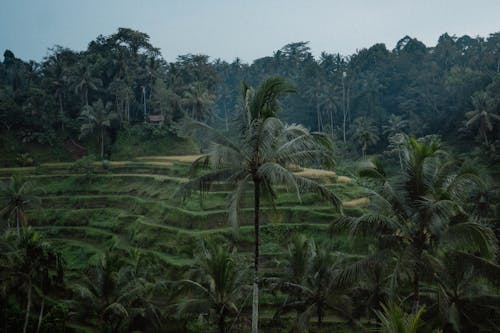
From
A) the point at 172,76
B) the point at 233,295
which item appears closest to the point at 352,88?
the point at 172,76

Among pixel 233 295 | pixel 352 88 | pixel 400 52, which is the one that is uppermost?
pixel 400 52

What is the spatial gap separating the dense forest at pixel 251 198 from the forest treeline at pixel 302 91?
31cm

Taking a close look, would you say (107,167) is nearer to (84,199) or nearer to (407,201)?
(84,199)

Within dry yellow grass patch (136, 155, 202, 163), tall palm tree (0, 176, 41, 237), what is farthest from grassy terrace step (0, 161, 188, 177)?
tall palm tree (0, 176, 41, 237)

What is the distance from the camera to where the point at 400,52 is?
73.4 meters

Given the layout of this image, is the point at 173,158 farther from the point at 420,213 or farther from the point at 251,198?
the point at 420,213

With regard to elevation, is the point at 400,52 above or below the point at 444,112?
above

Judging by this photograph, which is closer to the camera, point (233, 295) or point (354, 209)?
point (233, 295)

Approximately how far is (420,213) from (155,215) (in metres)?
21.6

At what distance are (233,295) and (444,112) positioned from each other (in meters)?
52.7

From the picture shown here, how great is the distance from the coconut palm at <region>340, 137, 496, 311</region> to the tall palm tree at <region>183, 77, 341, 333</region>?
1780 millimetres

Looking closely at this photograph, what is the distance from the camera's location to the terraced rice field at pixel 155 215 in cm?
2531

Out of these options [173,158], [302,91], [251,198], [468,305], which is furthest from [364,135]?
[468,305]

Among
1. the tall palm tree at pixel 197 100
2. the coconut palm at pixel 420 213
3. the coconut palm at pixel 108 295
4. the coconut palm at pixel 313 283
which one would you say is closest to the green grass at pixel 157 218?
the coconut palm at pixel 313 283
